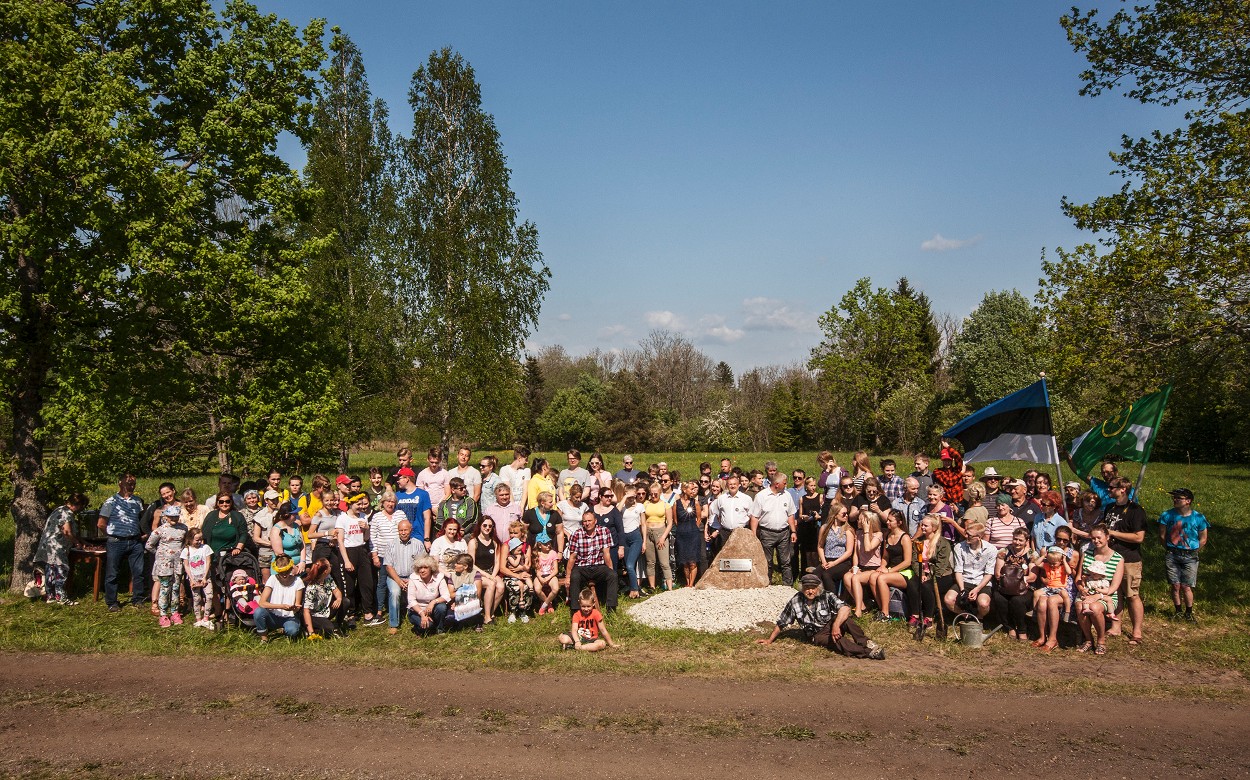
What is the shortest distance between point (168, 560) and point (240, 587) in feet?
4.96

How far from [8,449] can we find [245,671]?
7.54m

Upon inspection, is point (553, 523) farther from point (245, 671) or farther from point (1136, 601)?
point (1136, 601)

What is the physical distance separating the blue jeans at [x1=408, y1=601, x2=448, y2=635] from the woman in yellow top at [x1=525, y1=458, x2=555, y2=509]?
105 inches

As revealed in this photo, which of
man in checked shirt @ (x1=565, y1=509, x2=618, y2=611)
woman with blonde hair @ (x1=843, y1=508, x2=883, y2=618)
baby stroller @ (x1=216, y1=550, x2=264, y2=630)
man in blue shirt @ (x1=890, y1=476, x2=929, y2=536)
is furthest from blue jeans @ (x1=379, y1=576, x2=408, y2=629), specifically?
man in blue shirt @ (x1=890, y1=476, x2=929, y2=536)

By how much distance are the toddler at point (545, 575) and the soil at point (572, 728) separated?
2.24m

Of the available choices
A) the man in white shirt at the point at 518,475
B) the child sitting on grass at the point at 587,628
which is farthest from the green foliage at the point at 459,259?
the child sitting on grass at the point at 587,628

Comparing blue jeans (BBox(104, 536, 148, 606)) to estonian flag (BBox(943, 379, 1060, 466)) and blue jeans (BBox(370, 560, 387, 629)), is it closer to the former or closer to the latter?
blue jeans (BBox(370, 560, 387, 629))

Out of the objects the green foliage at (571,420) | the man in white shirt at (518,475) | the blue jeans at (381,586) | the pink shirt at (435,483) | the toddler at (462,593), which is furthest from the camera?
the green foliage at (571,420)

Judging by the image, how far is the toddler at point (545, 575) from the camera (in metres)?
11.1

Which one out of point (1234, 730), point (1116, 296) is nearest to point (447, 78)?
point (1116, 296)

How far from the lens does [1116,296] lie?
13438 millimetres

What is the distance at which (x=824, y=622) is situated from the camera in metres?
9.55

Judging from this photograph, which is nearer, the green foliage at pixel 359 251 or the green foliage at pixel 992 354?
the green foliage at pixel 359 251

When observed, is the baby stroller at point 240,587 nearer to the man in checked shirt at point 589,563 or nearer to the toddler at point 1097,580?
the man in checked shirt at point 589,563
